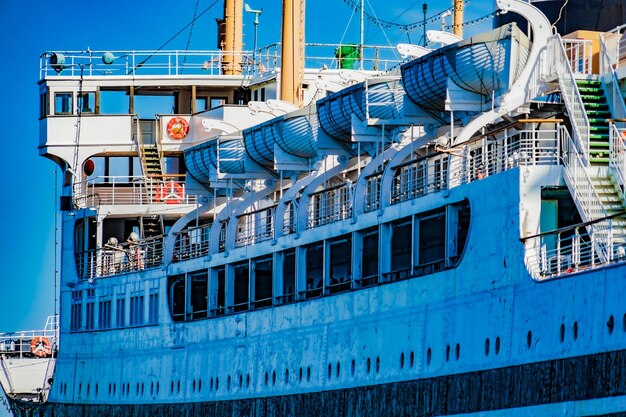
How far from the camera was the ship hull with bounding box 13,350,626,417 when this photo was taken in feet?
135

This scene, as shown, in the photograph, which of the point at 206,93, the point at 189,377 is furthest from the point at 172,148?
the point at 189,377

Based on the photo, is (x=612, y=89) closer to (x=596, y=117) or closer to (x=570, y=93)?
(x=596, y=117)

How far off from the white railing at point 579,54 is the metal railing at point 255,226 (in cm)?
1432

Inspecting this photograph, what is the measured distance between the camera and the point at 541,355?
1715 inches

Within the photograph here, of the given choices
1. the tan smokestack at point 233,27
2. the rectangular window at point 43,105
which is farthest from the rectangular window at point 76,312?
the tan smokestack at point 233,27

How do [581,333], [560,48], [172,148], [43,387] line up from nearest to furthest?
1. [581,333]
2. [560,48]
3. [172,148]
4. [43,387]

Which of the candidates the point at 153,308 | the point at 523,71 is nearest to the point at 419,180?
the point at 523,71

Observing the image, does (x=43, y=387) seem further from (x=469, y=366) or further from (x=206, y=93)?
(x=469, y=366)

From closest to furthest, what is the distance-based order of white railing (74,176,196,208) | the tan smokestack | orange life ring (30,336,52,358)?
white railing (74,176,196,208)
the tan smokestack
orange life ring (30,336,52,358)

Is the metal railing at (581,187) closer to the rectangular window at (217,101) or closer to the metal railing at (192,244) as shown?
the metal railing at (192,244)

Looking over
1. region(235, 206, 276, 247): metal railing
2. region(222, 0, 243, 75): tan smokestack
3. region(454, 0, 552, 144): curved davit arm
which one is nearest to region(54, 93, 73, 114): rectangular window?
region(222, 0, 243, 75): tan smokestack

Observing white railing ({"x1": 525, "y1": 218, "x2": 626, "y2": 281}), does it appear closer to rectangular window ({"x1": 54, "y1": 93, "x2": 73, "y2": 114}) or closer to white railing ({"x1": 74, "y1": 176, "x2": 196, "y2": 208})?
white railing ({"x1": 74, "y1": 176, "x2": 196, "y2": 208})

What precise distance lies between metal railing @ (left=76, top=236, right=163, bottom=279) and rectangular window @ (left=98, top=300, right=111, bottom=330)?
1.23 meters

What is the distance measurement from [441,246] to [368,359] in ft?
11.8
